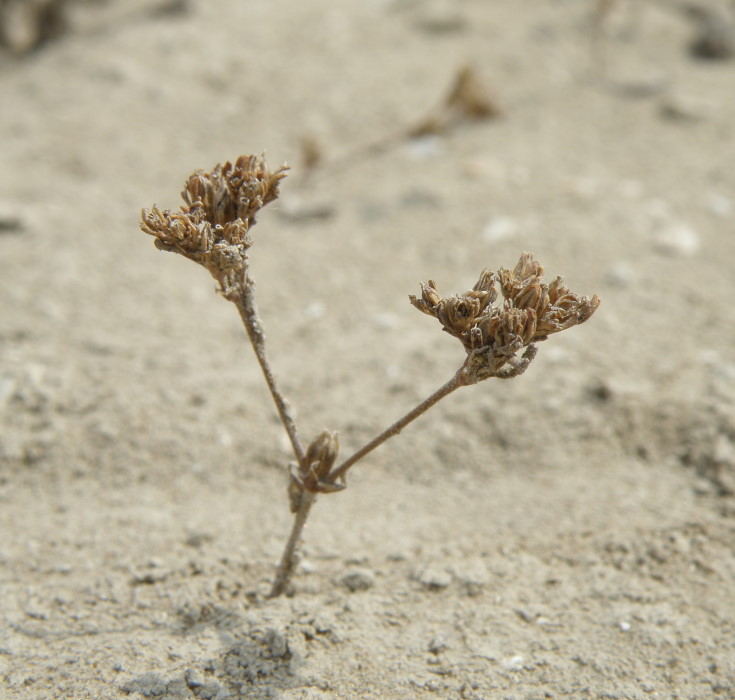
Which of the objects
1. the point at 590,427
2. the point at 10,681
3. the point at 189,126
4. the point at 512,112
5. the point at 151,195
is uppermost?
the point at 512,112

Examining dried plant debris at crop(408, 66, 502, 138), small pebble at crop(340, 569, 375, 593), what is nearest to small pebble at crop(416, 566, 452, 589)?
small pebble at crop(340, 569, 375, 593)

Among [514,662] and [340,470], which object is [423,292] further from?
[514,662]

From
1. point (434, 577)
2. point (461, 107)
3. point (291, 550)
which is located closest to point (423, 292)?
point (291, 550)

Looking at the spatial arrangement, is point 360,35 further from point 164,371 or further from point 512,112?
point 164,371

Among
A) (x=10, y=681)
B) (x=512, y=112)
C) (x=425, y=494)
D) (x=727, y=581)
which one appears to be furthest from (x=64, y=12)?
(x=727, y=581)

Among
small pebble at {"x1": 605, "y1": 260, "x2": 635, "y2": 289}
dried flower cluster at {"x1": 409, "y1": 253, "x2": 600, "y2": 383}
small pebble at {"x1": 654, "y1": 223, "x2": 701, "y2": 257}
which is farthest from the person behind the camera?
small pebble at {"x1": 654, "y1": 223, "x2": 701, "y2": 257}

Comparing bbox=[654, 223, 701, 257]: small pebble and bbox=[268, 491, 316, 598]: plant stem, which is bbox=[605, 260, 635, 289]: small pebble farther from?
bbox=[268, 491, 316, 598]: plant stem
